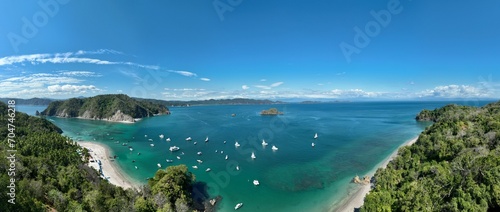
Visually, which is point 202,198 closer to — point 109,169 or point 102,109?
point 109,169

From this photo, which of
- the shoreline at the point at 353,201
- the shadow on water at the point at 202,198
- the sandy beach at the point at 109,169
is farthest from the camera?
the sandy beach at the point at 109,169

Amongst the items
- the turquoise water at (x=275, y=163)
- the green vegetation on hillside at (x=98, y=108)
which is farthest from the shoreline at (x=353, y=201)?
the green vegetation on hillside at (x=98, y=108)

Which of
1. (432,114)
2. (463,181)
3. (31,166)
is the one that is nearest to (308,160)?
(463,181)

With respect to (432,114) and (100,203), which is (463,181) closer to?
(100,203)

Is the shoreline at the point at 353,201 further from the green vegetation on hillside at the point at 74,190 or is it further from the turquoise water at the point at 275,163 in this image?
the green vegetation on hillside at the point at 74,190

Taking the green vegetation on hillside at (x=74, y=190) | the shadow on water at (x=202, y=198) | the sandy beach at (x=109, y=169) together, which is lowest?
the shadow on water at (x=202, y=198)

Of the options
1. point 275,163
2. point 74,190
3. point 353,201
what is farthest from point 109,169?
point 353,201
